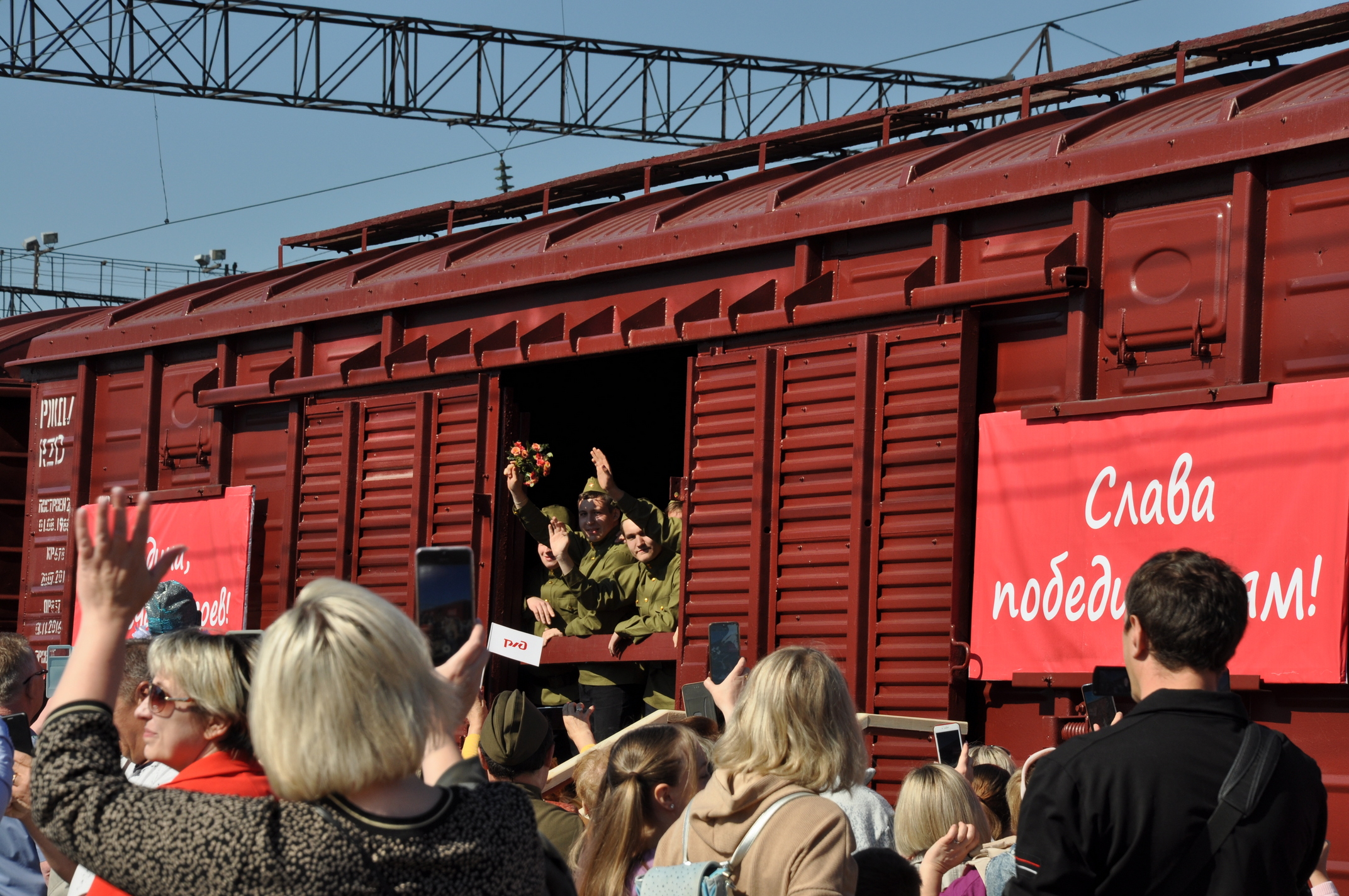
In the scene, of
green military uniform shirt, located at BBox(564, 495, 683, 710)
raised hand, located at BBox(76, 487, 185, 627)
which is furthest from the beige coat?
green military uniform shirt, located at BBox(564, 495, 683, 710)

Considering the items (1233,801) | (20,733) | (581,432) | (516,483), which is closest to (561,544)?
(516,483)

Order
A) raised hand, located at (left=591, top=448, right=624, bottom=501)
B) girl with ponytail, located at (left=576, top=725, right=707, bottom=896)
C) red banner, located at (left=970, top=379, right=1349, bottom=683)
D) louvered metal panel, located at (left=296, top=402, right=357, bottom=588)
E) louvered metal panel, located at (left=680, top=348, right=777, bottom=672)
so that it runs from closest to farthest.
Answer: girl with ponytail, located at (left=576, top=725, right=707, bottom=896)
red banner, located at (left=970, top=379, right=1349, bottom=683)
louvered metal panel, located at (left=680, top=348, right=777, bottom=672)
raised hand, located at (left=591, top=448, right=624, bottom=501)
louvered metal panel, located at (left=296, top=402, right=357, bottom=588)

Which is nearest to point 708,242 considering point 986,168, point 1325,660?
point 986,168

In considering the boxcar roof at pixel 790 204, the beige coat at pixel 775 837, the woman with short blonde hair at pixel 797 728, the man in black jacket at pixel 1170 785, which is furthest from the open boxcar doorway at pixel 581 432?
the man in black jacket at pixel 1170 785

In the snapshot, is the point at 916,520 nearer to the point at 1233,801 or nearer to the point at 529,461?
the point at 529,461

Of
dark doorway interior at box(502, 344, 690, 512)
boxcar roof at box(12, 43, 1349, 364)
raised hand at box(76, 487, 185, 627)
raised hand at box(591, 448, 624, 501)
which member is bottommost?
raised hand at box(76, 487, 185, 627)

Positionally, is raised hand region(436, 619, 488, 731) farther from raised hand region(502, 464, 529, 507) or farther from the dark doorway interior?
the dark doorway interior

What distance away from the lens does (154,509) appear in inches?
488

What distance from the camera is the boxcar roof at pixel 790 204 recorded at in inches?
288

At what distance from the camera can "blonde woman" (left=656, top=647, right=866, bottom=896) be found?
327 centimetres

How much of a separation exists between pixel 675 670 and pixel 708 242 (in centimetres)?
266

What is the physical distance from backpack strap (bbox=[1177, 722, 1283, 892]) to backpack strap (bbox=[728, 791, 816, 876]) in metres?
0.84

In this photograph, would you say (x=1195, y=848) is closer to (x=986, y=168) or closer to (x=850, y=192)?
(x=986, y=168)

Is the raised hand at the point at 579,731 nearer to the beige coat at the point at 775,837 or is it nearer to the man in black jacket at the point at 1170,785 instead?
the beige coat at the point at 775,837
